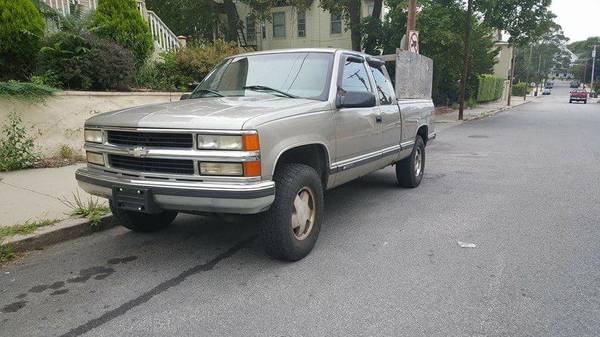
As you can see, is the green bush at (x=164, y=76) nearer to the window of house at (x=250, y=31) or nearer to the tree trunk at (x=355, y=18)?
the tree trunk at (x=355, y=18)

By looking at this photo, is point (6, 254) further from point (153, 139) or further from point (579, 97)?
point (579, 97)

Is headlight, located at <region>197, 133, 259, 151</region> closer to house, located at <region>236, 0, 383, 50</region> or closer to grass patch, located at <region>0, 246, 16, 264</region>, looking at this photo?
grass patch, located at <region>0, 246, 16, 264</region>

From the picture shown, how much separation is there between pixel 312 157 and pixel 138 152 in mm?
1588

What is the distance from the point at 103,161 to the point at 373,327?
108 inches

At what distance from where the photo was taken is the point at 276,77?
5012 mm

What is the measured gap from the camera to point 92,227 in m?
5.16

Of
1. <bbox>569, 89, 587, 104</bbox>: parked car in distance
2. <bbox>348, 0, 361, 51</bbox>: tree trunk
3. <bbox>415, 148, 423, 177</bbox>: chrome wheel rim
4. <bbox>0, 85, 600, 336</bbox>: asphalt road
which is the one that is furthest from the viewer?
<bbox>569, 89, 587, 104</bbox>: parked car in distance

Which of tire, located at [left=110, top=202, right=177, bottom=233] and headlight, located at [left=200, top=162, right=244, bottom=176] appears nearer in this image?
headlight, located at [left=200, top=162, right=244, bottom=176]

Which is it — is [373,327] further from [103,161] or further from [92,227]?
[92,227]

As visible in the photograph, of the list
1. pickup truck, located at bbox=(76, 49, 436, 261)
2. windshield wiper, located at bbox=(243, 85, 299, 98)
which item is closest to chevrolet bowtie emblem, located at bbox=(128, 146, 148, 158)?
pickup truck, located at bbox=(76, 49, 436, 261)

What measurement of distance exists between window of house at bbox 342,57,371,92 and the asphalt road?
5.08 feet

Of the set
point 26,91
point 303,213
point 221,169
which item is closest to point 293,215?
point 303,213

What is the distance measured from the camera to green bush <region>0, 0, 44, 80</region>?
809 centimetres

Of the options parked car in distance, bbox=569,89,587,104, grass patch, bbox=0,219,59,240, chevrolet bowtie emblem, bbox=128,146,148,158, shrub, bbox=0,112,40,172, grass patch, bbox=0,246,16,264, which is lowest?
parked car in distance, bbox=569,89,587,104
